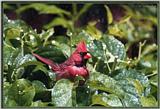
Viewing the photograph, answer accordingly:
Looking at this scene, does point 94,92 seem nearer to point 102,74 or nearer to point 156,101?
point 102,74

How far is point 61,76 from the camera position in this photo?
1.41 metres

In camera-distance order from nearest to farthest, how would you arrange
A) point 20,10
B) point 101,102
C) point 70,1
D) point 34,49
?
1. point 101,102
2. point 34,49
3. point 70,1
4. point 20,10

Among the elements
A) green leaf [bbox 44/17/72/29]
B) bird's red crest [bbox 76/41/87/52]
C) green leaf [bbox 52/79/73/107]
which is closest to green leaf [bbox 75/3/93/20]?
green leaf [bbox 44/17/72/29]

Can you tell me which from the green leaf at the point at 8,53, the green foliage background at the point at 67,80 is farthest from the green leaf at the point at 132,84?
the green leaf at the point at 8,53

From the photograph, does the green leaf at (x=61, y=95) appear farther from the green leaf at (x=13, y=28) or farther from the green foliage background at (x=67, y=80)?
the green leaf at (x=13, y=28)

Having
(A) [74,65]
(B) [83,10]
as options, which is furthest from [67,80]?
(B) [83,10]

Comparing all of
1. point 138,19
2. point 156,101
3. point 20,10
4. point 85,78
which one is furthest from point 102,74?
point 138,19

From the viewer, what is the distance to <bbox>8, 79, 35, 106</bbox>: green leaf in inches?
52.7

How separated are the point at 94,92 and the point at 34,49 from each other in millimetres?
214

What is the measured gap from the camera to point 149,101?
4.60ft

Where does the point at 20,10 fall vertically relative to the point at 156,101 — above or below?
above

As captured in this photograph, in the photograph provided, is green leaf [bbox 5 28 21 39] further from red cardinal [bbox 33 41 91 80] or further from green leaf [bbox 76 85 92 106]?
green leaf [bbox 76 85 92 106]

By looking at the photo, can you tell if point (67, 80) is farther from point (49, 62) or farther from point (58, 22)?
point (58, 22)

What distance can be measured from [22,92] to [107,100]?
21 centimetres
